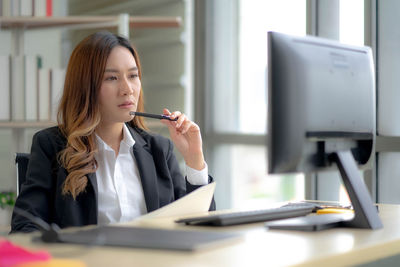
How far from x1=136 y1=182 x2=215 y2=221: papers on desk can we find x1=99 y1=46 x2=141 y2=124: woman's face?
1.58ft

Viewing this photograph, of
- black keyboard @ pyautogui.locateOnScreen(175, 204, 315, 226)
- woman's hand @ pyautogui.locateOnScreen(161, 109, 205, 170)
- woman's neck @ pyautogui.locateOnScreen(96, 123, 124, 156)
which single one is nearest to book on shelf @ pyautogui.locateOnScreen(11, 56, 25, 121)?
woman's neck @ pyautogui.locateOnScreen(96, 123, 124, 156)

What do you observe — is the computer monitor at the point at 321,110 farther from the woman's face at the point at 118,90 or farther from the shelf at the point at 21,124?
the shelf at the point at 21,124

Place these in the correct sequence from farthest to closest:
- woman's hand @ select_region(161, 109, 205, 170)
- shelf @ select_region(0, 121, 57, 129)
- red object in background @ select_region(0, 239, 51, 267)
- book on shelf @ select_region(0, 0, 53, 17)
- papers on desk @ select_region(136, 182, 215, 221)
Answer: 1. book on shelf @ select_region(0, 0, 53, 17)
2. shelf @ select_region(0, 121, 57, 129)
3. woman's hand @ select_region(161, 109, 205, 170)
4. papers on desk @ select_region(136, 182, 215, 221)
5. red object in background @ select_region(0, 239, 51, 267)

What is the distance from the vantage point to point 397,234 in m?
1.38

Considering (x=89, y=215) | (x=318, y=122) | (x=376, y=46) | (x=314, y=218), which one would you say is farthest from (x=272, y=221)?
(x=376, y=46)

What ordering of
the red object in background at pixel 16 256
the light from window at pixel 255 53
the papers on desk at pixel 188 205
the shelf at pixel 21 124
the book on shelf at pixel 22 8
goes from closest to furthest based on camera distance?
the red object in background at pixel 16 256 → the papers on desk at pixel 188 205 → the shelf at pixel 21 124 → the book on shelf at pixel 22 8 → the light from window at pixel 255 53

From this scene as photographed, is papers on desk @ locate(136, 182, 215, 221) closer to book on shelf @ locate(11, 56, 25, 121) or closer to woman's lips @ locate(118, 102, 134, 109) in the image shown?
woman's lips @ locate(118, 102, 134, 109)

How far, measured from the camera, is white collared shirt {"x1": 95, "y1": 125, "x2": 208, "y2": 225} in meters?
1.92

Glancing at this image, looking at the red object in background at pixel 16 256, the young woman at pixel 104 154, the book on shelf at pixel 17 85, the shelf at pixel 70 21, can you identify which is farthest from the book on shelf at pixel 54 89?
the red object in background at pixel 16 256

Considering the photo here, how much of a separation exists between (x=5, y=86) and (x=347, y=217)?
6.65 ft

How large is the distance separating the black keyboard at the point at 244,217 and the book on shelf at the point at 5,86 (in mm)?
1858

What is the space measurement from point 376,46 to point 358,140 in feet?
4.60

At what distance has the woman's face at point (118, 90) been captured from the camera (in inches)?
79.5

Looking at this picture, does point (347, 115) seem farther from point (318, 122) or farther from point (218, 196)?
point (218, 196)
